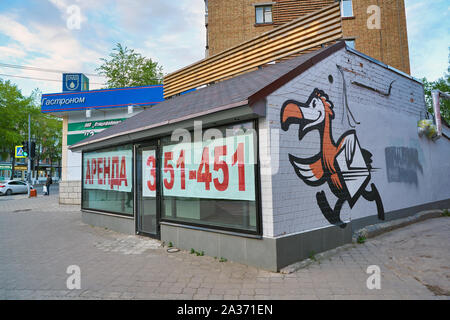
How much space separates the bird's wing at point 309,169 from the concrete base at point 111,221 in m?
4.88

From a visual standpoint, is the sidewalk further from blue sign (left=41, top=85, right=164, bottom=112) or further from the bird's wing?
blue sign (left=41, top=85, right=164, bottom=112)

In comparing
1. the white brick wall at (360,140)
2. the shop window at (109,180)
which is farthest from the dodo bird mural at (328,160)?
the shop window at (109,180)

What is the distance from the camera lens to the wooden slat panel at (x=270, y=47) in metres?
6.56

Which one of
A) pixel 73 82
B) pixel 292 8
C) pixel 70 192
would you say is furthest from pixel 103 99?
pixel 292 8

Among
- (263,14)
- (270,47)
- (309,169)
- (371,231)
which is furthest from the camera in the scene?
(263,14)

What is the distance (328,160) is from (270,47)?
3750 millimetres

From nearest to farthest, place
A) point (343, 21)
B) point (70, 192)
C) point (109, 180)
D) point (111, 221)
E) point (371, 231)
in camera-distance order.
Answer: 1. point (371, 231)
2. point (111, 221)
3. point (109, 180)
4. point (70, 192)
5. point (343, 21)

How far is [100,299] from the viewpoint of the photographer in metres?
3.66

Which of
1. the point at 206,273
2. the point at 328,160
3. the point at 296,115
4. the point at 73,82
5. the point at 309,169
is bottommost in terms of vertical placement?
the point at 206,273

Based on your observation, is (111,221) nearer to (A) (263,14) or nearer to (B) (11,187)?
(A) (263,14)

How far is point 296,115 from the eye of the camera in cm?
515

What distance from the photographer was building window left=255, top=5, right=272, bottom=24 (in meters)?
18.1

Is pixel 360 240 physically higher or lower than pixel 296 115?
lower

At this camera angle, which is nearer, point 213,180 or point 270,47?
point 213,180
